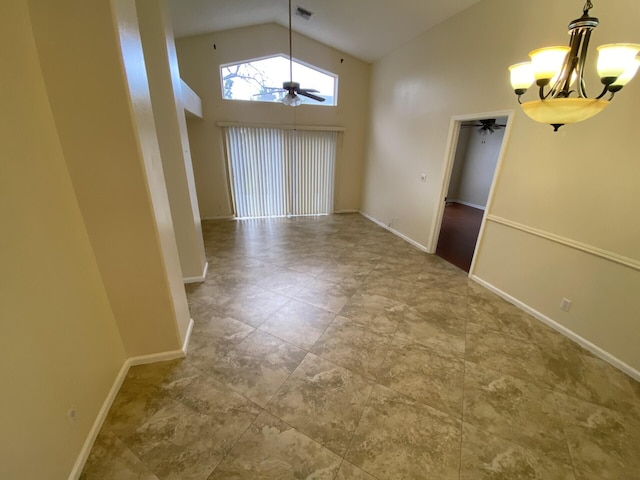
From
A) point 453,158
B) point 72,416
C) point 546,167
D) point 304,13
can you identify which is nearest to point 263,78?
point 304,13

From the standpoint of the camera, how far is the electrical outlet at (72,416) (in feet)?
4.37

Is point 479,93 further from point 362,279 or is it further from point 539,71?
point 362,279

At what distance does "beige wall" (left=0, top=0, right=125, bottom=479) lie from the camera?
1.05 metres

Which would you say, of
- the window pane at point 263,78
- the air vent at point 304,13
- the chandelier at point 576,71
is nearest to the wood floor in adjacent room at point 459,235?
the chandelier at point 576,71

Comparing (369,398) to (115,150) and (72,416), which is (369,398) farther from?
(115,150)

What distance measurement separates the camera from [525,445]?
5.12ft

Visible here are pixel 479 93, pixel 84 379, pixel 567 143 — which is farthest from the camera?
pixel 479 93

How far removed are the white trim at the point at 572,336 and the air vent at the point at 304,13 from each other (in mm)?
5117

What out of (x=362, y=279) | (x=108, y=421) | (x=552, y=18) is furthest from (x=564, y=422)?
(x=552, y=18)

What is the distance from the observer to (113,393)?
176 cm

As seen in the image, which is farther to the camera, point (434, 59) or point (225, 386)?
point (434, 59)

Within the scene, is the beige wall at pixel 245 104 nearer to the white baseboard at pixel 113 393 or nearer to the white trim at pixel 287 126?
the white trim at pixel 287 126

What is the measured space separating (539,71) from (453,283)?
8.52 ft

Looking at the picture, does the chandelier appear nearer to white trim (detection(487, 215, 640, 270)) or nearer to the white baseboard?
white trim (detection(487, 215, 640, 270))
